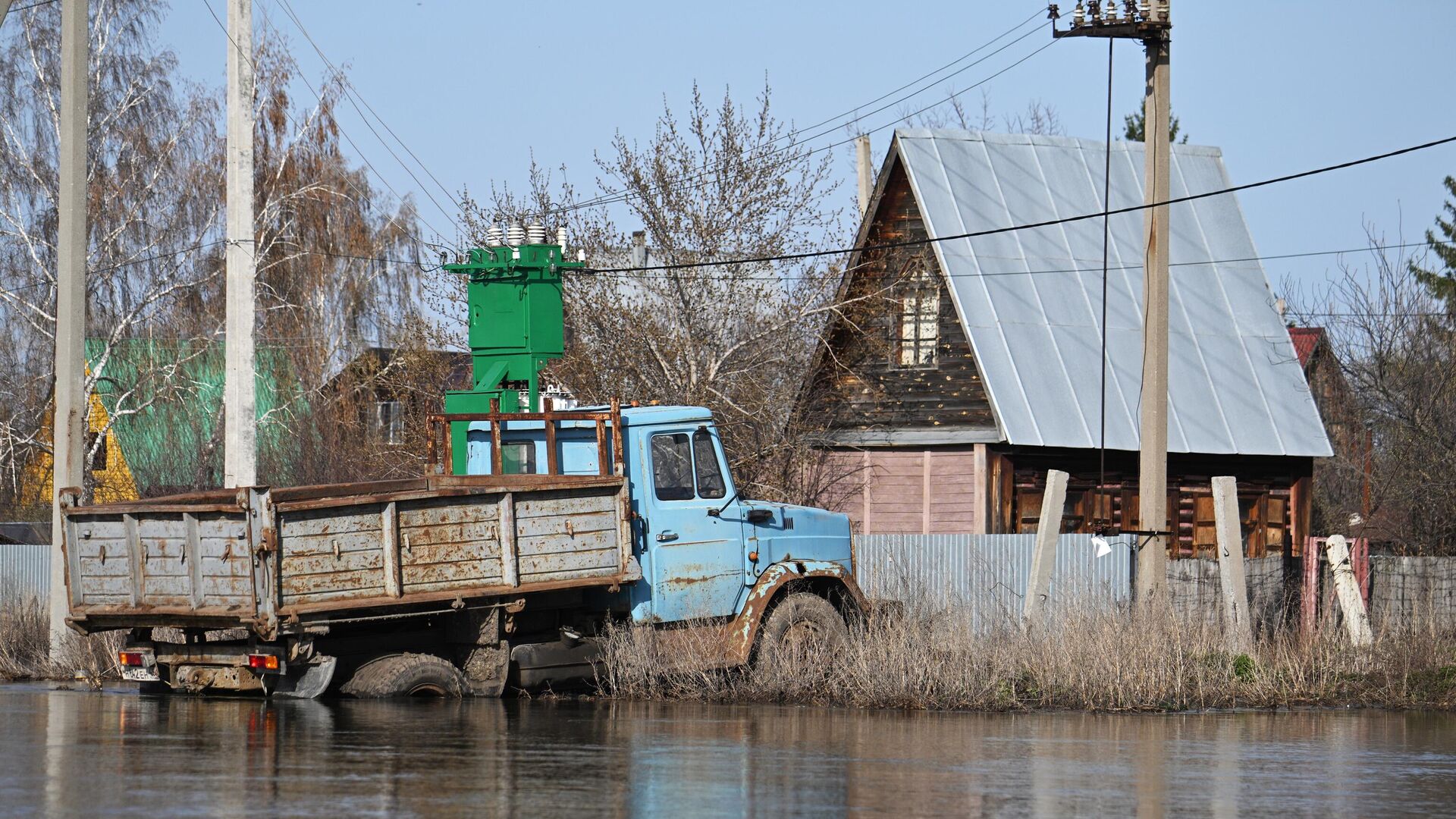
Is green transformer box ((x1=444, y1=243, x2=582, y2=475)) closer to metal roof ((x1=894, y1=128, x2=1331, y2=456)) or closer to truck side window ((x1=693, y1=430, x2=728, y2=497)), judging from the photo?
truck side window ((x1=693, y1=430, x2=728, y2=497))

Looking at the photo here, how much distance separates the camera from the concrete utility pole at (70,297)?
54.5ft

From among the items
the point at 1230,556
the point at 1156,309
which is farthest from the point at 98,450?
the point at 1230,556

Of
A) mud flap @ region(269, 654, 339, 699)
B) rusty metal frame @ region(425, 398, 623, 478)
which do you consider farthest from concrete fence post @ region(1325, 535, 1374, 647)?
mud flap @ region(269, 654, 339, 699)

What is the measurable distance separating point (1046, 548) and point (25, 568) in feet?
43.4

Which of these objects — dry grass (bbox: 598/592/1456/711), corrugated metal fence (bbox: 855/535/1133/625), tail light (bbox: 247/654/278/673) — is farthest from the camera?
corrugated metal fence (bbox: 855/535/1133/625)

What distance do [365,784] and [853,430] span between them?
57.5 ft

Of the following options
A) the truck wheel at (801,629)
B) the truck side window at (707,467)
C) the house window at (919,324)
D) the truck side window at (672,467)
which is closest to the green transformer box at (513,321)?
the truck side window at (672,467)

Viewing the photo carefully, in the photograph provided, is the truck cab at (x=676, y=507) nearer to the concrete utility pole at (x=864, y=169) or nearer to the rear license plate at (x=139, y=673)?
the rear license plate at (x=139, y=673)

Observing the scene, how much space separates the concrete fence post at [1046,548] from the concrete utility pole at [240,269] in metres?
8.27

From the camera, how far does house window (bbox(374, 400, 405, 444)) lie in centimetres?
2922

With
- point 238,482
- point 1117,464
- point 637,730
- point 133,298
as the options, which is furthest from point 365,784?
point 133,298

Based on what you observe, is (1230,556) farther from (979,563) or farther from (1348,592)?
(979,563)

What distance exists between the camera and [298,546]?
488 inches

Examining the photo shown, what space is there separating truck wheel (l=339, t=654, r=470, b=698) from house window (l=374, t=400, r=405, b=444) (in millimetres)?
14335
